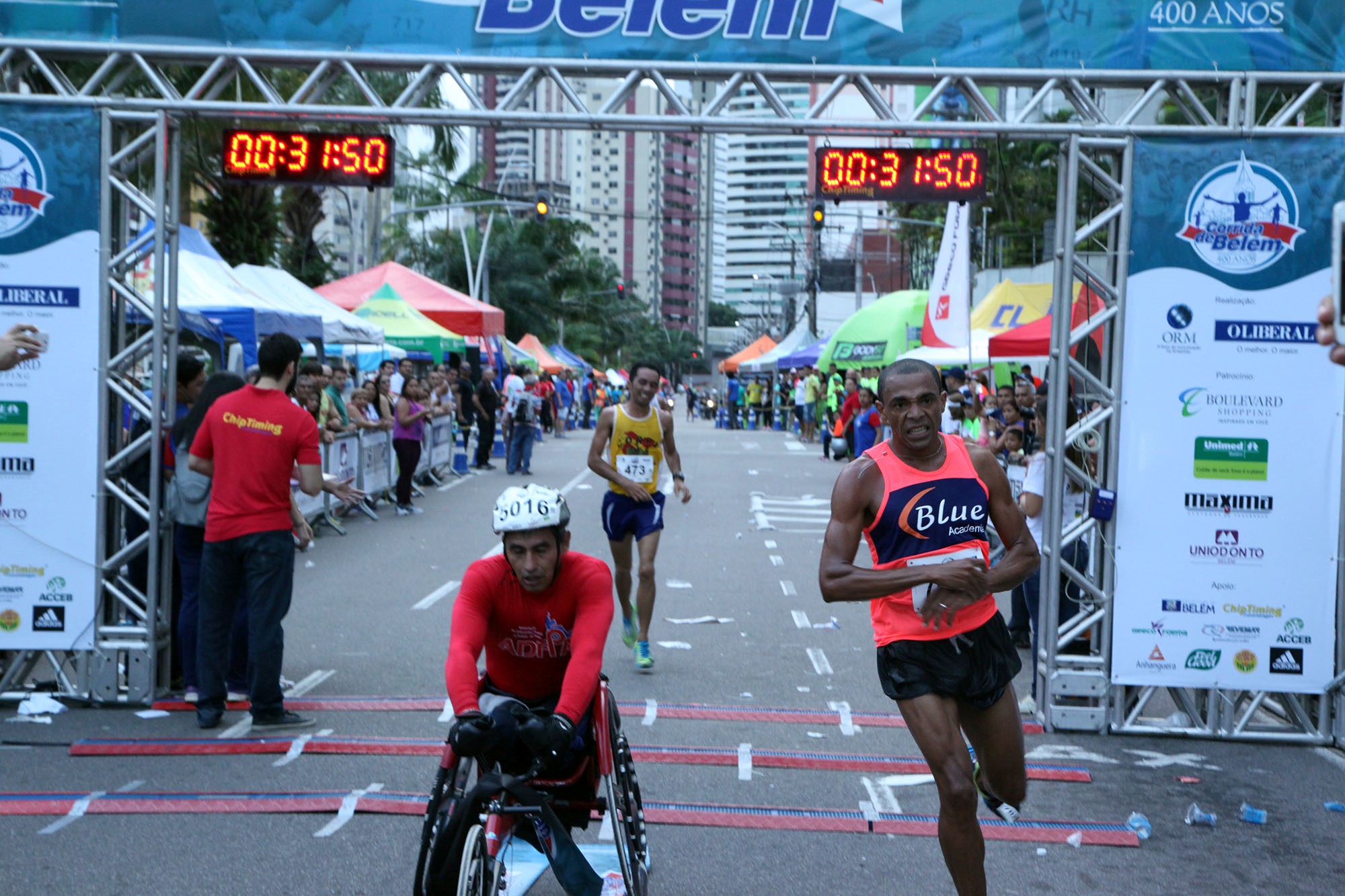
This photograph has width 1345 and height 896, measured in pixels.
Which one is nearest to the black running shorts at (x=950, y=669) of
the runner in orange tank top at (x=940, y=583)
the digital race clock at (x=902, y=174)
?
the runner in orange tank top at (x=940, y=583)

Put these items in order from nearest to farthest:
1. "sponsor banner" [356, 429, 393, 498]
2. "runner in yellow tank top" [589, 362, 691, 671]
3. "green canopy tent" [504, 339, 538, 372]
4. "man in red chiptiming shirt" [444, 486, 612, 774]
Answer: "man in red chiptiming shirt" [444, 486, 612, 774] → "runner in yellow tank top" [589, 362, 691, 671] → "sponsor banner" [356, 429, 393, 498] → "green canopy tent" [504, 339, 538, 372]

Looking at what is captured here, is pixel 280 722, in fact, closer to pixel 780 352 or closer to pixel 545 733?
pixel 545 733

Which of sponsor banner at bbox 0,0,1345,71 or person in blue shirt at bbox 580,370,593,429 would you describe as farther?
person in blue shirt at bbox 580,370,593,429

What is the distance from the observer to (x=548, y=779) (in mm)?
4703

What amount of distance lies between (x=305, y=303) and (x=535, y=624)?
1559 centimetres

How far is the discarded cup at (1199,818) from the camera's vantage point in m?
6.46

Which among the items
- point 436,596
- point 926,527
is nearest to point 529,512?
point 926,527

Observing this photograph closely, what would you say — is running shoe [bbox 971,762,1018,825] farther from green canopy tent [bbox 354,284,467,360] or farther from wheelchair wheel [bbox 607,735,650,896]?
green canopy tent [bbox 354,284,467,360]

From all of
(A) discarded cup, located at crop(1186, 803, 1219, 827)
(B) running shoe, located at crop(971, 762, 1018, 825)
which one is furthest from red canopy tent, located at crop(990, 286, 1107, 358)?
(B) running shoe, located at crop(971, 762, 1018, 825)

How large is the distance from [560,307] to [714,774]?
62.8m

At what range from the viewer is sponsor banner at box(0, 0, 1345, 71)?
823 centimetres

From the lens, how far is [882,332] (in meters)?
28.9

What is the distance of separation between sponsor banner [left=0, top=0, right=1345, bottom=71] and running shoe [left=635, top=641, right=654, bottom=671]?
3.87m

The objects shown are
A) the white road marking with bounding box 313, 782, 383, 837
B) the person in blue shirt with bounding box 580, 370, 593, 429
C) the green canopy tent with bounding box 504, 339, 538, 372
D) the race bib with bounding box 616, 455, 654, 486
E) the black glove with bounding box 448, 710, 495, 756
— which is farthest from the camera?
the person in blue shirt with bounding box 580, 370, 593, 429
